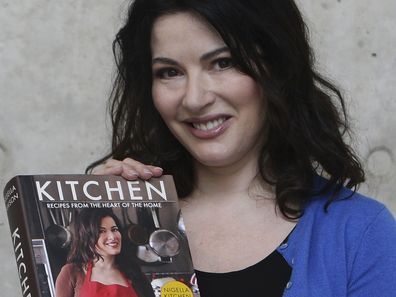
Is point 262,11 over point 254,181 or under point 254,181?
over

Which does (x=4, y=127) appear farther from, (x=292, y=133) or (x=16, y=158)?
(x=292, y=133)

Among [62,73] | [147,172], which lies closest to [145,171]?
[147,172]

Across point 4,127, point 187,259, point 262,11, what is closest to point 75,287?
point 187,259

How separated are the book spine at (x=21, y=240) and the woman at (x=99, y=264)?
46 mm

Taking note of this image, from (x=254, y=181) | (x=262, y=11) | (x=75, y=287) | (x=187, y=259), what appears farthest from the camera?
(x=254, y=181)

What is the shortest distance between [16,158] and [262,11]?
1074mm

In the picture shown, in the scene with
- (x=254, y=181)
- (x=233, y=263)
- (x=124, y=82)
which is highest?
(x=124, y=82)

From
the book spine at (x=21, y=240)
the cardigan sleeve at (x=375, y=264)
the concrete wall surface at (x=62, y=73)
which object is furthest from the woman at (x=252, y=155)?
the concrete wall surface at (x=62, y=73)

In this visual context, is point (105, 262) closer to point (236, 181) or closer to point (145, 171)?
point (145, 171)

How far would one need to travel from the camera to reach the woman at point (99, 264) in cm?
144

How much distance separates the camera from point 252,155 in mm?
1798

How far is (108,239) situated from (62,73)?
43.4 inches

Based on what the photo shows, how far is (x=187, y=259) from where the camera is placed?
1.54 m

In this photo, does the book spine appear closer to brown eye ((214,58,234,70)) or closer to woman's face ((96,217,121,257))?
woman's face ((96,217,121,257))
